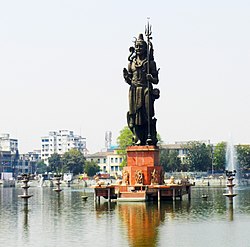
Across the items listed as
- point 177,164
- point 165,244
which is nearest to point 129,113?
point 165,244

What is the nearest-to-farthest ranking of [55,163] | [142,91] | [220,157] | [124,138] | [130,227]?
[130,227] < [142,91] < [124,138] < [220,157] < [55,163]

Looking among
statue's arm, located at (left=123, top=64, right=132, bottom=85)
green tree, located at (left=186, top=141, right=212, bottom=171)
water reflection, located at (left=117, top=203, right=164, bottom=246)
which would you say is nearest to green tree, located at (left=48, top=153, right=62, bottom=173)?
green tree, located at (left=186, top=141, right=212, bottom=171)

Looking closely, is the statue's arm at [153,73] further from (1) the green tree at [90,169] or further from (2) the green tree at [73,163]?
(2) the green tree at [73,163]

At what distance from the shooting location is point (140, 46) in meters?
47.7

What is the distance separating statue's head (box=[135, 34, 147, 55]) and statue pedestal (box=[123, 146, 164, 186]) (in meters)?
6.98

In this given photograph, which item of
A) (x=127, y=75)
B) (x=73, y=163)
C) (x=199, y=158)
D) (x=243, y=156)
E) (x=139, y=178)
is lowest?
(x=139, y=178)

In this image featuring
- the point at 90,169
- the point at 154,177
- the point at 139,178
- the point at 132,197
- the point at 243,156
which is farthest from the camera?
the point at 90,169

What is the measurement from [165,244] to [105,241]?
2536 mm

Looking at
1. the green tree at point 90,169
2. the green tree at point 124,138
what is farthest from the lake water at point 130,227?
the green tree at point 90,169

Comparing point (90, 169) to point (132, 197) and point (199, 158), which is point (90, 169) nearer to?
point (199, 158)

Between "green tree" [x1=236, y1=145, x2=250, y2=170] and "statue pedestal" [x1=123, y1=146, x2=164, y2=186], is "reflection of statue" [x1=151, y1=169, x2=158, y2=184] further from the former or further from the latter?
"green tree" [x1=236, y1=145, x2=250, y2=170]

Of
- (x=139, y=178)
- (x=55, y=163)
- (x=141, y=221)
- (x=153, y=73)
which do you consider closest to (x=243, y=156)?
(x=55, y=163)

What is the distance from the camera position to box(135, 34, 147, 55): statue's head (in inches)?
1878

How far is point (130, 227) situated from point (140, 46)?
21359mm
